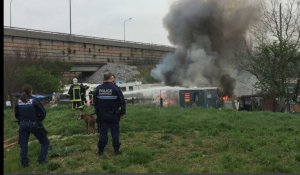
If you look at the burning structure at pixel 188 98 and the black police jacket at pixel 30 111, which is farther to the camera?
the burning structure at pixel 188 98

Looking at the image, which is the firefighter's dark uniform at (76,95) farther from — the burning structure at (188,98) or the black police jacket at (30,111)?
the burning structure at (188,98)

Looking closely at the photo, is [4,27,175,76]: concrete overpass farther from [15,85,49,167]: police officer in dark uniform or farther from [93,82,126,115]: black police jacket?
[93,82,126,115]: black police jacket

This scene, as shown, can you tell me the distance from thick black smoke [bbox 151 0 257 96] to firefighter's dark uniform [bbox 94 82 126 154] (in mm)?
45997

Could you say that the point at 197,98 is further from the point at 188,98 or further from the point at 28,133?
the point at 28,133

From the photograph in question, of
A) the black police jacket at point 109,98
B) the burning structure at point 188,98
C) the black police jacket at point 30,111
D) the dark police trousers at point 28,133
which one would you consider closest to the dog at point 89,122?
the black police jacket at point 109,98

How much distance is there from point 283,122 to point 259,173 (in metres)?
10.1

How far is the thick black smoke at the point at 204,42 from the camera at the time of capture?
57469 millimetres

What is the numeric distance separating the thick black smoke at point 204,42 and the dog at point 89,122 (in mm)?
42633

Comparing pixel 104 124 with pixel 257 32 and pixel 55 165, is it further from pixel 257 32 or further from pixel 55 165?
pixel 257 32

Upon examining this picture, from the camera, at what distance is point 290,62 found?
4350cm

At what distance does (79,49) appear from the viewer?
272 ft

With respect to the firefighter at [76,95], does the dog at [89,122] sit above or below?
below

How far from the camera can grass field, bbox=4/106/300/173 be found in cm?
1001

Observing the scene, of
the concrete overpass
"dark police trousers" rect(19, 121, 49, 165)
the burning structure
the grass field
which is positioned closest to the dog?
the grass field
